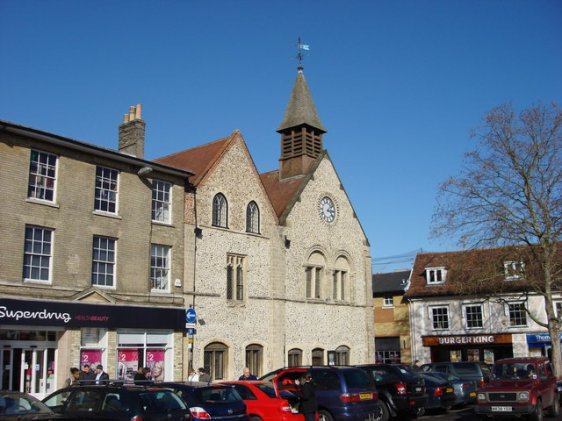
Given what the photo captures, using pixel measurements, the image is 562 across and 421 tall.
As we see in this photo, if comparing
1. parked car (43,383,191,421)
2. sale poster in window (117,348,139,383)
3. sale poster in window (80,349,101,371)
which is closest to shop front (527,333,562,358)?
sale poster in window (117,348,139,383)

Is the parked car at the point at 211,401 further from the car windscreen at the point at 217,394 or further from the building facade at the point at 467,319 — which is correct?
the building facade at the point at 467,319

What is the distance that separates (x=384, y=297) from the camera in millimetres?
49031

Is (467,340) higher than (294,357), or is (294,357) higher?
(467,340)

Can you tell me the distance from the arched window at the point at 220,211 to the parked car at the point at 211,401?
14230mm

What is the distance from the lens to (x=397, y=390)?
62.9ft

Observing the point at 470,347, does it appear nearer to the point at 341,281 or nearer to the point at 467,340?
the point at 467,340

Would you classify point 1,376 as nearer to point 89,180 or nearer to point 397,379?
point 89,180

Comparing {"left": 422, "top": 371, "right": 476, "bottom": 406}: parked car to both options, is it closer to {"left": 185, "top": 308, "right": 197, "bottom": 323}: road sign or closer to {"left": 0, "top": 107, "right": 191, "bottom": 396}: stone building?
{"left": 185, "top": 308, "right": 197, "bottom": 323}: road sign

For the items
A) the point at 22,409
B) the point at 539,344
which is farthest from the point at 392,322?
the point at 22,409

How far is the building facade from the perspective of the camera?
40.7 metres

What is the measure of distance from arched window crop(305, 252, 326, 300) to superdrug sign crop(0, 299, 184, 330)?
31.8ft

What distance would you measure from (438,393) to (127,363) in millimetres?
11263

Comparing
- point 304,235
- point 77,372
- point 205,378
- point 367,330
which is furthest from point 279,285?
point 77,372

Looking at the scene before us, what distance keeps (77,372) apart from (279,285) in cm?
1358
